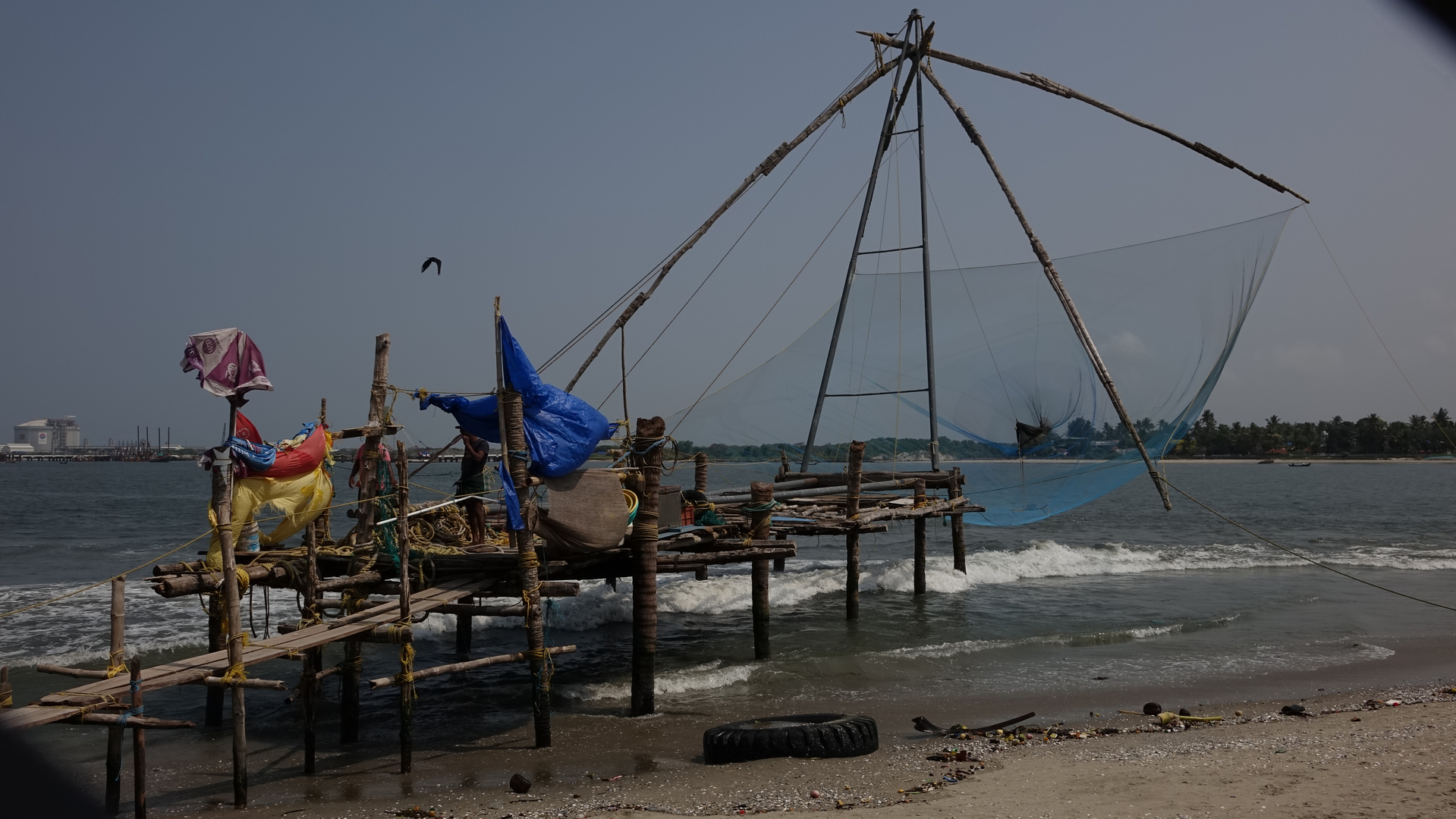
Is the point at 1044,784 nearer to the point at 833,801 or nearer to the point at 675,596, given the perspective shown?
the point at 833,801

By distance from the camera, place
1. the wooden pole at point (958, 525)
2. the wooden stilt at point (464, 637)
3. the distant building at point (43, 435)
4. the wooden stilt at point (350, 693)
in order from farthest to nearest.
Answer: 1. the distant building at point (43, 435)
2. the wooden pole at point (958, 525)
3. the wooden stilt at point (464, 637)
4. the wooden stilt at point (350, 693)

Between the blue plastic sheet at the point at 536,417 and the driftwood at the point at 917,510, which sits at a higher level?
the blue plastic sheet at the point at 536,417

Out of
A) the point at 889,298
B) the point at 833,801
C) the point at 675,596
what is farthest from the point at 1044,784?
the point at 675,596

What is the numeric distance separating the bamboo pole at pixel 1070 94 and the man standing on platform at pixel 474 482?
9546mm

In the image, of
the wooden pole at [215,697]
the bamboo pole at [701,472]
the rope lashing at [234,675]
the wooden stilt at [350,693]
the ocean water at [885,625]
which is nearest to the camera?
the rope lashing at [234,675]

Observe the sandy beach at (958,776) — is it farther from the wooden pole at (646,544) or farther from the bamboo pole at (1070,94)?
the bamboo pole at (1070,94)

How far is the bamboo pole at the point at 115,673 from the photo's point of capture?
299 inches

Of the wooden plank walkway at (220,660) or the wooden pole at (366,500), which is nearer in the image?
the wooden plank walkway at (220,660)

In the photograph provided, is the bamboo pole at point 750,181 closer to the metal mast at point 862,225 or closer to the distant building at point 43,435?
the metal mast at point 862,225

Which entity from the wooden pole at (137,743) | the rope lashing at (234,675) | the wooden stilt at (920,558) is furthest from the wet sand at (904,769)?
the wooden stilt at (920,558)

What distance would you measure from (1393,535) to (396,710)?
36.9m

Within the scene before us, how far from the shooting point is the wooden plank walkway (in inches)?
267

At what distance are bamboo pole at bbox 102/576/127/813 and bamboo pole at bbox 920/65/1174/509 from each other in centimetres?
1107

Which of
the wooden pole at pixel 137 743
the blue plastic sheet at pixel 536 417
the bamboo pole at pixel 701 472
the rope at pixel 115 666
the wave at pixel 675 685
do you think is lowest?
the wave at pixel 675 685
